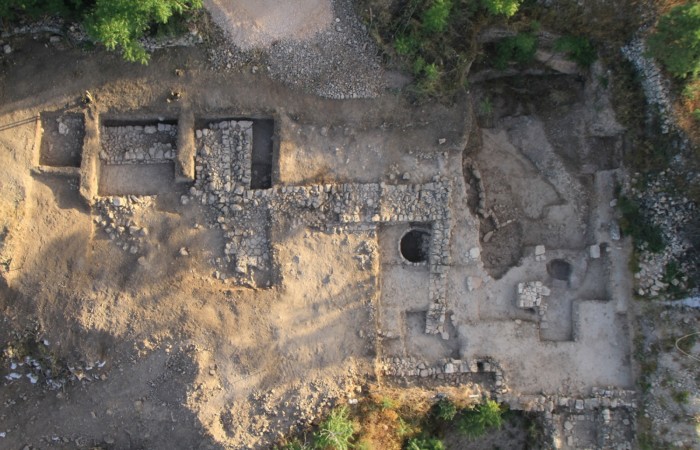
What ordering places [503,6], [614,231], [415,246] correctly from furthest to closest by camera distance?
[415,246]
[614,231]
[503,6]

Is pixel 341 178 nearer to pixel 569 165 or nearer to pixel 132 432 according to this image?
pixel 569 165

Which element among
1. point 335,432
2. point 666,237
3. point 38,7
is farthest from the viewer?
point 666,237

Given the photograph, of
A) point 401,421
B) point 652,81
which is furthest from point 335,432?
point 652,81

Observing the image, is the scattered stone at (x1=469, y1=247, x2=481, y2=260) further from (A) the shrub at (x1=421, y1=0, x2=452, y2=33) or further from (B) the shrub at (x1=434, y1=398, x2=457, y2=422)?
(A) the shrub at (x1=421, y1=0, x2=452, y2=33)

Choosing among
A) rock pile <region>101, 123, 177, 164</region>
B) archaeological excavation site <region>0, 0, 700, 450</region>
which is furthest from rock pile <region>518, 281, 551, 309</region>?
rock pile <region>101, 123, 177, 164</region>

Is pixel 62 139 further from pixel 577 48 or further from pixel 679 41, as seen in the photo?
pixel 679 41

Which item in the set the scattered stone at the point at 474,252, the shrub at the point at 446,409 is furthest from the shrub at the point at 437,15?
the shrub at the point at 446,409
